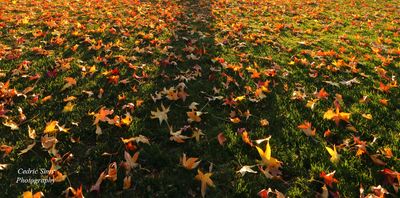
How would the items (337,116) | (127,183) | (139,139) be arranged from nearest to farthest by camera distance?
1. (127,183)
2. (139,139)
3. (337,116)

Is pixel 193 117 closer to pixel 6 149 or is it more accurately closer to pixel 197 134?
pixel 197 134

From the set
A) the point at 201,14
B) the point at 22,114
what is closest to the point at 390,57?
the point at 201,14

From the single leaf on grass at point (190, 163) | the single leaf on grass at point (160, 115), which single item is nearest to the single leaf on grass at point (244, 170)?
the single leaf on grass at point (190, 163)

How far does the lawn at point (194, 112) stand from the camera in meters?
2.88

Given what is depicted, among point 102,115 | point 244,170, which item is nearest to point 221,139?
point 244,170

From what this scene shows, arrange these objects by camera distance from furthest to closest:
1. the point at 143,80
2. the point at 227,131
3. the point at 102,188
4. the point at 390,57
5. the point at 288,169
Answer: the point at 390,57 < the point at 143,80 < the point at 227,131 < the point at 288,169 < the point at 102,188

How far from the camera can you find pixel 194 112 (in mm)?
3805

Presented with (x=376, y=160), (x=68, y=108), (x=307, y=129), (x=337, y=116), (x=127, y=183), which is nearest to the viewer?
Result: (x=127, y=183)

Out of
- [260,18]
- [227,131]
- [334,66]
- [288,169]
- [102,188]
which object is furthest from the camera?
[260,18]

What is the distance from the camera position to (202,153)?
3.24 meters

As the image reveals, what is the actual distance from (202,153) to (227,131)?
1.61ft

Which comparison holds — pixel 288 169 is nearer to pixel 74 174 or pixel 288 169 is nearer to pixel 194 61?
pixel 74 174

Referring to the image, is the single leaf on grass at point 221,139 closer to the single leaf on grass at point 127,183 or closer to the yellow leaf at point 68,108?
the single leaf on grass at point 127,183

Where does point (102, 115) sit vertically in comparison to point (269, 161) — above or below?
above
